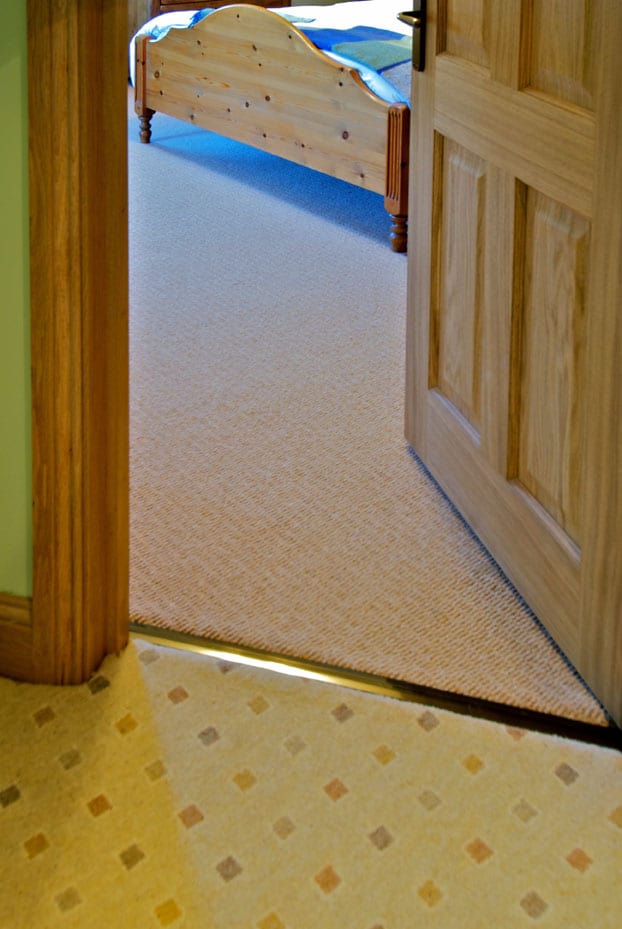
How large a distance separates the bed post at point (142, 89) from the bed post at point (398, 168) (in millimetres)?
1999

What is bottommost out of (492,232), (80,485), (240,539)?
(240,539)

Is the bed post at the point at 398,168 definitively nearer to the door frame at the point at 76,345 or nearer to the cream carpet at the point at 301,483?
the cream carpet at the point at 301,483

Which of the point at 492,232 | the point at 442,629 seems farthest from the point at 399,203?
the point at 442,629

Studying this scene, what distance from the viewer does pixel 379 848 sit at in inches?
58.9

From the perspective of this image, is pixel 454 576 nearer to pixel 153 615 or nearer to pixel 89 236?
pixel 153 615

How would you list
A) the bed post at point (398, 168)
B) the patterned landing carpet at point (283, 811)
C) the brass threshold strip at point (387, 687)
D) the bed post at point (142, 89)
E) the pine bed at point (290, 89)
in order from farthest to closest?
the bed post at point (142, 89), the pine bed at point (290, 89), the bed post at point (398, 168), the brass threshold strip at point (387, 687), the patterned landing carpet at point (283, 811)

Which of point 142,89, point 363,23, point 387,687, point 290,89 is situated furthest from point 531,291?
point 142,89

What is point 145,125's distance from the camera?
569 cm

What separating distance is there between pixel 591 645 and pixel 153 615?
72 centimetres

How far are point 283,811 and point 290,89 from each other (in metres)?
3.44

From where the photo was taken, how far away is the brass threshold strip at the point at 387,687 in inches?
68.0

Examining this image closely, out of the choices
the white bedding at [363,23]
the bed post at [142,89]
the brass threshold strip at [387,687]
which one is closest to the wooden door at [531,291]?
the brass threshold strip at [387,687]

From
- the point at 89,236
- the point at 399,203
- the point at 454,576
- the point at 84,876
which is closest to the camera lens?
the point at 84,876

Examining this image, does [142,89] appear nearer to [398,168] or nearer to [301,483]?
[398,168]
